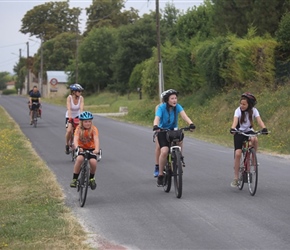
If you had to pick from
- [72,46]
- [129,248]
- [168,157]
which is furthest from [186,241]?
[72,46]

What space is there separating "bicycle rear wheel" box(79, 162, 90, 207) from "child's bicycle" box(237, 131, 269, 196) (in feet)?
9.09

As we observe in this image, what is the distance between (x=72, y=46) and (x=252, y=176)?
304ft

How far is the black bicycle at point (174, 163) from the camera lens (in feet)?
36.6

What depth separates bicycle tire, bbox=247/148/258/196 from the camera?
1143 centimetres

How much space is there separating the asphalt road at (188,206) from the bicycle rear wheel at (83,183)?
0.44 ft

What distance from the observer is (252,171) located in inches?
459

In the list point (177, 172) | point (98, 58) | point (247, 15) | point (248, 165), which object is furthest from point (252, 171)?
A: point (98, 58)

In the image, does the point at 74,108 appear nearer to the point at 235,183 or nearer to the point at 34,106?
the point at 235,183

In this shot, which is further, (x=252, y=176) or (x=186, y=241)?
(x=252, y=176)

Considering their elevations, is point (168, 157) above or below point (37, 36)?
below

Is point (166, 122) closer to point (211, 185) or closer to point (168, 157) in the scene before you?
point (168, 157)

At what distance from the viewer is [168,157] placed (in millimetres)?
11719

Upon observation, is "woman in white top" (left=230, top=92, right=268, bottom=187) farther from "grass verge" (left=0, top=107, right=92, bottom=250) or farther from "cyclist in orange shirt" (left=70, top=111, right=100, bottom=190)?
"grass verge" (left=0, top=107, right=92, bottom=250)

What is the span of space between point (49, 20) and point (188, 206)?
10502 centimetres
